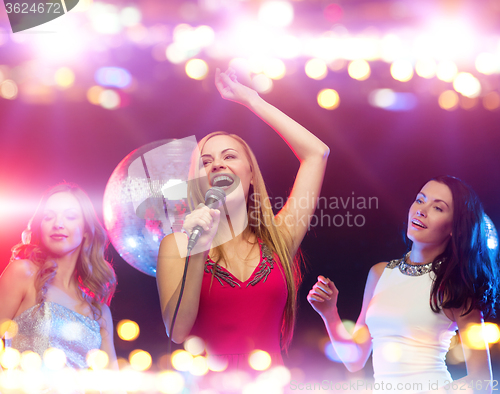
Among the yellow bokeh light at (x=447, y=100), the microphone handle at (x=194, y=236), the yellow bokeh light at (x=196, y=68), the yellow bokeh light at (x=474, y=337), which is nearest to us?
the microphone handle at (x=194, y=236)

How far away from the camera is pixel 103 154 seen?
6.64 feet

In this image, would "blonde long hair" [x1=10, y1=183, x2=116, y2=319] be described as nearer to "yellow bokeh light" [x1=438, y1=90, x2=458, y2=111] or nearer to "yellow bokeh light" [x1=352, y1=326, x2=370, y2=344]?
"yellow bokeh light" [x1=352, y1=326, x2=370, y2=344]

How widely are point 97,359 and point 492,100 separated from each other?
2.38m

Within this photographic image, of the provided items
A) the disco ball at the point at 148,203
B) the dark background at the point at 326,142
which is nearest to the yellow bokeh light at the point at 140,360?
the dark background at the point at 326,142

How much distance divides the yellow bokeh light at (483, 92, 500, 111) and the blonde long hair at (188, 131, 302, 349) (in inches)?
59.4

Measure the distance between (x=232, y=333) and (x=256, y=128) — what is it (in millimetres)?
1250

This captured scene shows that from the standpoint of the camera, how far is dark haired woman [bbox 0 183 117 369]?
1521mm

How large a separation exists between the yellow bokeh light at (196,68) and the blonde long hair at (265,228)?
712mm

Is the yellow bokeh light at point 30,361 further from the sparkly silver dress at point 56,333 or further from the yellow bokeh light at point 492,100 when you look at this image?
the yellow bokeh light at point 492,100

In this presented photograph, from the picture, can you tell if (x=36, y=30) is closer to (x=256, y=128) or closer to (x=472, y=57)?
(x=256, y=128)

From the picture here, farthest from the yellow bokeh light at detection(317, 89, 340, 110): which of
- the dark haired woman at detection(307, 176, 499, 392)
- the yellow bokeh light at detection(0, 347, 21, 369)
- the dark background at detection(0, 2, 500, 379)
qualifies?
the yellow bokeh light at detection(0, 347, 21, 369)

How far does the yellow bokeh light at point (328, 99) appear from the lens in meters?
2.17

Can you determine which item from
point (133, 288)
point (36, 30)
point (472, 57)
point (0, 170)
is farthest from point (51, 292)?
point (472, 57)

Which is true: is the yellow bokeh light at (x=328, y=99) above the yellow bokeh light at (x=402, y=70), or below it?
below
